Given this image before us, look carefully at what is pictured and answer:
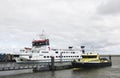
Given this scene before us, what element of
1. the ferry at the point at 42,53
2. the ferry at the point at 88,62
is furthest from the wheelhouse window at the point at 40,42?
the ferry at the point at 88,62

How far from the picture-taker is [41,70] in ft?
156

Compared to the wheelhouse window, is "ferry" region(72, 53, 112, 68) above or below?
below

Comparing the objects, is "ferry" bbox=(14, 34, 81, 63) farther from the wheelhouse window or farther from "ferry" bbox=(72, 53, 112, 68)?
"ferry" bbox=(72, 53, 112, 68)

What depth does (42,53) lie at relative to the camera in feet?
237

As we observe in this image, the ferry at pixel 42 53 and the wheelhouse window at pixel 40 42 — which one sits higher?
the wheelhouse window at pixel 40 42

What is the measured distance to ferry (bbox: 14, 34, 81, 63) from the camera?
235ft

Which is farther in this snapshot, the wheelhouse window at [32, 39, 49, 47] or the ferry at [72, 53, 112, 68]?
the wheelhouse window at [32, 39, 49, 47]

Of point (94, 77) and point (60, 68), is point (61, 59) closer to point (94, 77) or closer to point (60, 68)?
point (60, 68)

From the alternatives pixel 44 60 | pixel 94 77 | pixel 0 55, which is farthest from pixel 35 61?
pixel 94 77

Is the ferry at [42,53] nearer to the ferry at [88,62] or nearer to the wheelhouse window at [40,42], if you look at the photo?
the wheelhouse window at [40,42]

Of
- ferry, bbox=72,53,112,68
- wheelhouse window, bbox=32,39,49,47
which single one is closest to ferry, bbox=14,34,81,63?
wheelhouse window, bbox=32,39,49,47

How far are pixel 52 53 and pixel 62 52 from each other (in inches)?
Result: 185

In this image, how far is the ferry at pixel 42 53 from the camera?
7156 cm

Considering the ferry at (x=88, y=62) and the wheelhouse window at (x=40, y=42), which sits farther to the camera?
the wheelhouse window at (x=40, y=42)
